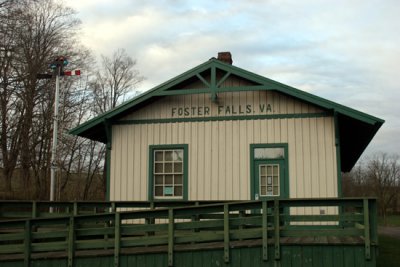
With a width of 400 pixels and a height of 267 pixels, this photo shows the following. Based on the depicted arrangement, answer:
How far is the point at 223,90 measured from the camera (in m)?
12.7

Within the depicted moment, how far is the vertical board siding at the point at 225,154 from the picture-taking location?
12453mm

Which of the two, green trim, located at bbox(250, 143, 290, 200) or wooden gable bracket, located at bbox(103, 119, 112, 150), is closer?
green trim, located at bbox(250, 143, 290, 200)

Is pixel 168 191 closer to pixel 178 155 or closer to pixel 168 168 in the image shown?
pixel 168 168

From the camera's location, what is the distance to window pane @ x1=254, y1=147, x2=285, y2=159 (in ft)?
42.0

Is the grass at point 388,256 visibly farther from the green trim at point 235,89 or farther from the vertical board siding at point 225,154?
the green trim at point 235,89

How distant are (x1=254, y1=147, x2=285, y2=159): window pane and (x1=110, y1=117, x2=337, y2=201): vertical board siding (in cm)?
22

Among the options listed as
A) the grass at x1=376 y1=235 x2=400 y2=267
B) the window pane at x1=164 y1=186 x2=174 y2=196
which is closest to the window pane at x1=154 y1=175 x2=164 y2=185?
the window pane at x1=164 y1=186 x2=174 y2=196

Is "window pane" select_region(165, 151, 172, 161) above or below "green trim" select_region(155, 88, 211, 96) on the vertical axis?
below

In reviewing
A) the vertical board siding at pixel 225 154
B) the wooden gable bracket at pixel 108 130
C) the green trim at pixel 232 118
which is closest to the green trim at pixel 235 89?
the wooden gable bracket at pixel 108 130

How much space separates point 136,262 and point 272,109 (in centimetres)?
612

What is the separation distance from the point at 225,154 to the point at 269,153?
48.2 inches

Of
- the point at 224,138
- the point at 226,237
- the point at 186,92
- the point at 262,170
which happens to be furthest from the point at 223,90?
the point at 226,237

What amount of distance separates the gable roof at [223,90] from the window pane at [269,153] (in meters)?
1.53

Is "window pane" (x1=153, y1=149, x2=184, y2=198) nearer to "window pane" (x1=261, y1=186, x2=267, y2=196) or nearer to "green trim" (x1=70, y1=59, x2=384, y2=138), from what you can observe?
"green trim" (x1=70, y1=59, x2=384, y2=138)
